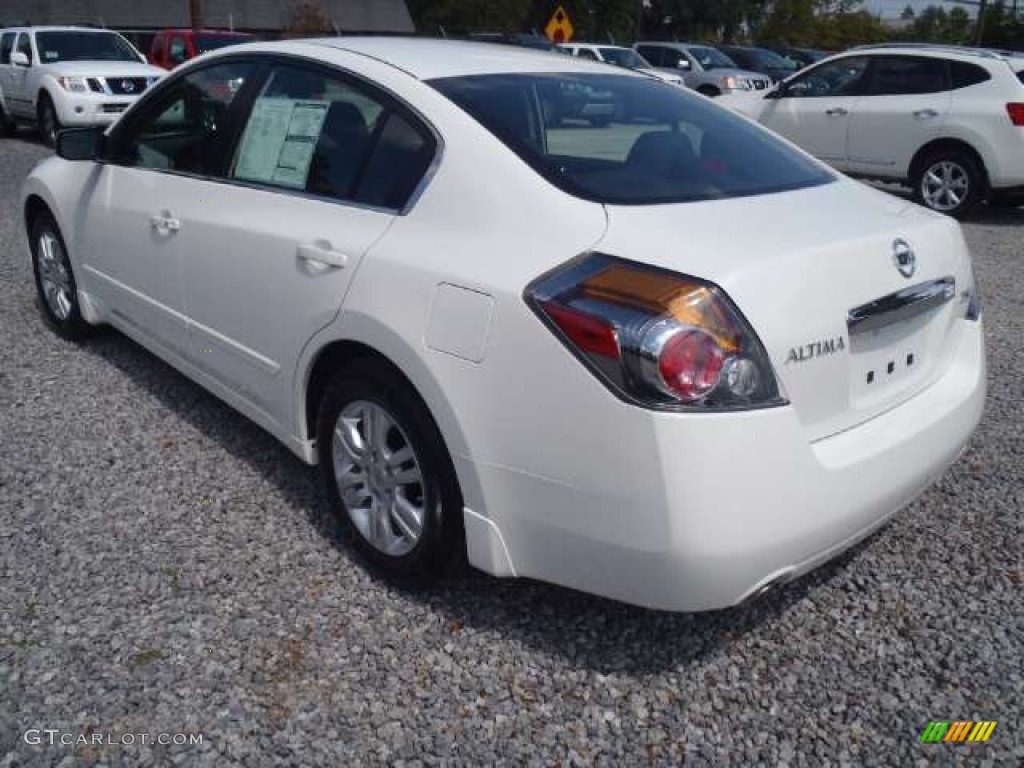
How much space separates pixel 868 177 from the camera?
1070cm

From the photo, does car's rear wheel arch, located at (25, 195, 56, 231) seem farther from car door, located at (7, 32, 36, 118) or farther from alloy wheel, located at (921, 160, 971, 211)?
car door, located at (7, 32, 36, 118)

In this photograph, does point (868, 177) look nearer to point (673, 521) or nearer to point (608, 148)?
point (608, 148)

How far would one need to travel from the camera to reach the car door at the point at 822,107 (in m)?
10.5

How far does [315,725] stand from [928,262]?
208 centimetres

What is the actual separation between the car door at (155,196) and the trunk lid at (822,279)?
1.94 meters

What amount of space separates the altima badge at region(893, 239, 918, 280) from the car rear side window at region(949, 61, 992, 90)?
321 inches

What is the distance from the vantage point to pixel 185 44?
55.8ft

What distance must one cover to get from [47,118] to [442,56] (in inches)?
496

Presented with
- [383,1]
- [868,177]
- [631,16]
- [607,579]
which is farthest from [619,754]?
[631,16]

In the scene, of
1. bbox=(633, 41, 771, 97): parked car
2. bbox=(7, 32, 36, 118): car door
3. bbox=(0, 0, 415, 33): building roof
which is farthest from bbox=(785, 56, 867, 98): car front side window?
bbox=(0, 0, 415, 33): building roof

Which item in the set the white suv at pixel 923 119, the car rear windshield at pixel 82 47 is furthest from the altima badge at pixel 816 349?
the car rear windshield at pixel 82 47

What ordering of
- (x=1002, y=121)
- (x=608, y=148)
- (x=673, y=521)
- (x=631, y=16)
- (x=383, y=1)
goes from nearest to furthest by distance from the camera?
(x=673, y=521) → (x=608, y=148) → (x=1002, y=121) → (x=383, y=1) → (x=631, y=16)

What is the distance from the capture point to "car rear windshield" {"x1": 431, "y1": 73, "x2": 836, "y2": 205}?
8.89 feet

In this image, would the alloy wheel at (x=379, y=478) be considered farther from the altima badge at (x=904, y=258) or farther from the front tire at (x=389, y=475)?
the altima badge at (x=904, y=258)
